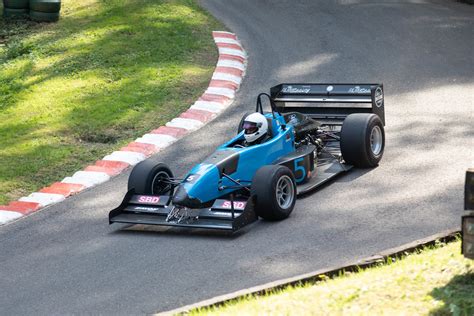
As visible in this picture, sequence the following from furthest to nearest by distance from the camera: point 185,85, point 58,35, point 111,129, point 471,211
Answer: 1. point 58,35
2. point 185,85
3. point 111,129
4. point 471,211

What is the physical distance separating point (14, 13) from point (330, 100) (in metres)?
10.4

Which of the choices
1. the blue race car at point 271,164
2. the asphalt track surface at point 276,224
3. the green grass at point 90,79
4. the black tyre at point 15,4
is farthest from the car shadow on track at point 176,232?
the black tyre at point 15,4

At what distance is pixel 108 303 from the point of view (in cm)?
895

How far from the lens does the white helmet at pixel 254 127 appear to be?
38.0 ft

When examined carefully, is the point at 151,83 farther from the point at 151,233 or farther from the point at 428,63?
the point at 151,233

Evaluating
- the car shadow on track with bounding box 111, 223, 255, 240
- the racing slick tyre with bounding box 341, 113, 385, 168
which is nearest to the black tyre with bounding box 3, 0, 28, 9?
the racing slick tyre with bounding box 341, 113, 385, 168

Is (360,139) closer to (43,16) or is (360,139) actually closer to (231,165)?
(231,165)

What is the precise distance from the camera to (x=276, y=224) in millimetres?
10797

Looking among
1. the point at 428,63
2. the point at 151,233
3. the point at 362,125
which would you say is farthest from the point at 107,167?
the point at 428,63

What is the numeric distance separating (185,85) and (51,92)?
7.87 feet

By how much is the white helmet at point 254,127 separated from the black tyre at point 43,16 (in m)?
10.7

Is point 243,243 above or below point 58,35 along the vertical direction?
below

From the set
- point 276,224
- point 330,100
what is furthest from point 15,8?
point 276,224

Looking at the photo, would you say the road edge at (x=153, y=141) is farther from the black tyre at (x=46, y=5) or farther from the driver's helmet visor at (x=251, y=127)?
the black tyre at (x=46, y=5)
